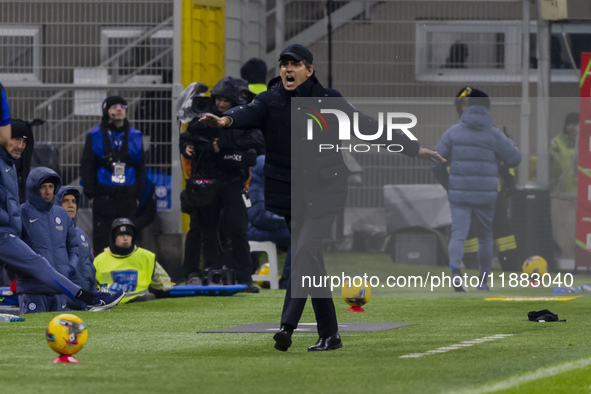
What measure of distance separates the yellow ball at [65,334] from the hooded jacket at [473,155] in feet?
24.6

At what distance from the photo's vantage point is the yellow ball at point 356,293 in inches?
413

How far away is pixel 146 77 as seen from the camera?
50.8 feet

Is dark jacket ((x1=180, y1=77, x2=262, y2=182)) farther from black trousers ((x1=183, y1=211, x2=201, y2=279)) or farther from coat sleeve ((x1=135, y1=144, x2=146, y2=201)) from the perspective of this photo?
coat sleeve ((x1=135, y1=144, x2=146, y2=201))

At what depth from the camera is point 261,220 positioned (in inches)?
557

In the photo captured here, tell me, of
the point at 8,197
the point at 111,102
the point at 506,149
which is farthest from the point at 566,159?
the point at 8,197

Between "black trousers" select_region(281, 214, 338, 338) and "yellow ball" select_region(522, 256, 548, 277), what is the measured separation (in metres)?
6.55

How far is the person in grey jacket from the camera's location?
1341 cm

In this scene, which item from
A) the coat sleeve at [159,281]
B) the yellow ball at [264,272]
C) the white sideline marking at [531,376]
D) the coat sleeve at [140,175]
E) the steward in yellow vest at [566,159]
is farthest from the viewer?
the steward in yellow vest at [566,159]

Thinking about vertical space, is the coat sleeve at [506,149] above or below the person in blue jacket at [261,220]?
above

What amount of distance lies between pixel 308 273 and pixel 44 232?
161 inches

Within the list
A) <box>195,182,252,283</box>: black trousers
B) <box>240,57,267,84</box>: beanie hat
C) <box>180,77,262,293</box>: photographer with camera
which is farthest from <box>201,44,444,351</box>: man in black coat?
<box>240,57,267,84</box>: beanie hat

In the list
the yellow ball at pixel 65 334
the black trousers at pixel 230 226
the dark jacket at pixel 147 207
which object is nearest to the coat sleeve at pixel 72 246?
the black trousers at pixel 230 226

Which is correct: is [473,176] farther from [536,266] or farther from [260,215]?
[260,215]

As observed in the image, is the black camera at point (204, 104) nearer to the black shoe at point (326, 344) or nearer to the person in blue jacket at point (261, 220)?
the person in blue jacket at point (261, 220)
